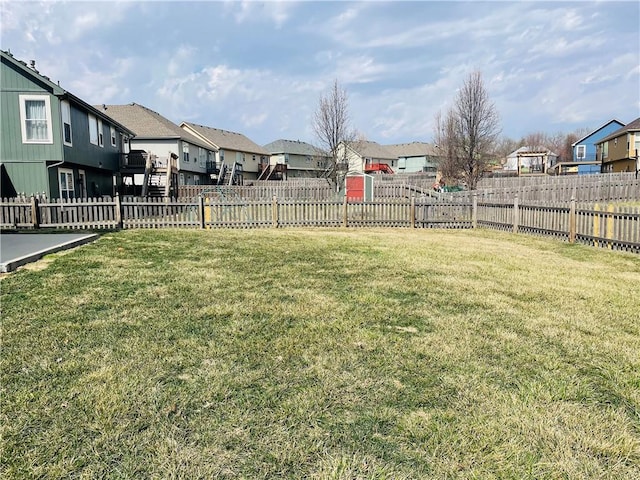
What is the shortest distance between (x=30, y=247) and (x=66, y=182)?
557 inches

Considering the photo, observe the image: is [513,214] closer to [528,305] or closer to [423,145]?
[528,305]

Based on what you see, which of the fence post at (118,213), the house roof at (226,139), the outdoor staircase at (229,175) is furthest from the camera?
the house roof at (226,139)

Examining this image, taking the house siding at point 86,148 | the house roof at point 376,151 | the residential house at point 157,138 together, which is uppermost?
the house roof at point 376,151

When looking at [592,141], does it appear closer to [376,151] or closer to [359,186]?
[376,151]

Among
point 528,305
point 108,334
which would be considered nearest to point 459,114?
point 528,305

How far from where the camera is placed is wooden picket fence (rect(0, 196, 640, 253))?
15.8 metres

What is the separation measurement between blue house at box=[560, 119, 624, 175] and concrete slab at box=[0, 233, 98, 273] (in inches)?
2529

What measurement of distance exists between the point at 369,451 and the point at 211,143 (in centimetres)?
4870

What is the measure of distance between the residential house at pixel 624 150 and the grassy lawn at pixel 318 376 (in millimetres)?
43666

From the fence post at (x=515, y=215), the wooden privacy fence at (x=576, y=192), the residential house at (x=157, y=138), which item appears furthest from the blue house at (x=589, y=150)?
the fence post at (x=515, y=215)

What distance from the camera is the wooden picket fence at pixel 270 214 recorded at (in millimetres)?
15758

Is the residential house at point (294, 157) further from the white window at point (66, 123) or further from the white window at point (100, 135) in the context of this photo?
the white window at point (66, 123)

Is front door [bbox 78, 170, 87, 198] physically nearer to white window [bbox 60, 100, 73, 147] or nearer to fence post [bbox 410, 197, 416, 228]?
white window [bbox 60, 100, 73, 147]

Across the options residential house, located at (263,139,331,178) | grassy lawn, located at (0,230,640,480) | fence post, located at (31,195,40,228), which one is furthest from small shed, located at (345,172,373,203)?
residential house, located at (263,139,331,178)
